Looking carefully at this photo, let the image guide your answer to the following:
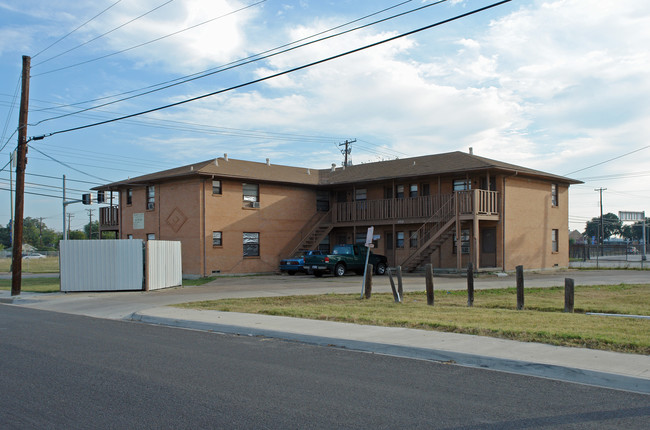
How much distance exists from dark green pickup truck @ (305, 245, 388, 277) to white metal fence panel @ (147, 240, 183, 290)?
7553 millimetres

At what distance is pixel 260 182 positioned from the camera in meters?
33.9

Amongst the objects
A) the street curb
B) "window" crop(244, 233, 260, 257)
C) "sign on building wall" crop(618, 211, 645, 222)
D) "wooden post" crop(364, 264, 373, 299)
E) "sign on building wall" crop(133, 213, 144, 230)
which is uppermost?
"sign on building wall" crop(618, 211, 645, 222)

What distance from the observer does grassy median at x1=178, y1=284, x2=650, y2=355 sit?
9820 millimetres

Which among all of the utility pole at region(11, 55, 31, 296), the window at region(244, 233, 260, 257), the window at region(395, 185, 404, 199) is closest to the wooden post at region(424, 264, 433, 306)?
the utility pole at region(11, 55, 31, 296)

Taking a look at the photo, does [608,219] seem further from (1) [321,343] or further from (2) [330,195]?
(1) [321,343]

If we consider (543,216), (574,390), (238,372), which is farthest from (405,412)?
(543,216)

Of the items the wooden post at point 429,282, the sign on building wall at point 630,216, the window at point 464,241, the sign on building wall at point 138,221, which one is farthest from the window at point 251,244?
the sign on building wall at point 630,216

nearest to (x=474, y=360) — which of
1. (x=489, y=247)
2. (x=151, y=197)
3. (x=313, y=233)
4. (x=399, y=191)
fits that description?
(x=489, y=247)

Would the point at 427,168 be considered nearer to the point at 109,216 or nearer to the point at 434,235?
the point at 434,235

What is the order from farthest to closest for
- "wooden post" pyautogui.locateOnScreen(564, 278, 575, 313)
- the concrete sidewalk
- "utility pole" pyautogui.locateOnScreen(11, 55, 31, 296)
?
"utility pole" pyautogui.locateOnScreen(11, 55, 31, 296) < "wooden post" pyautogui.locateOnScreen(564, 278, 575, 313) < the concrete sidewalk

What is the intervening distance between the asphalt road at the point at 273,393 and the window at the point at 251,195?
2356 centimetres

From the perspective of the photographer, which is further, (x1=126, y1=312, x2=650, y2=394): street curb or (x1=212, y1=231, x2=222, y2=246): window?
(x1=212, y1=231, x2=222, y2=246): window

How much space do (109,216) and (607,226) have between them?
136 m

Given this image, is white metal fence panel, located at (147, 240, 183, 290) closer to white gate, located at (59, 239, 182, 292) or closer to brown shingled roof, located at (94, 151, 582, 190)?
white gate, located at (59, 239, 182, 292)
